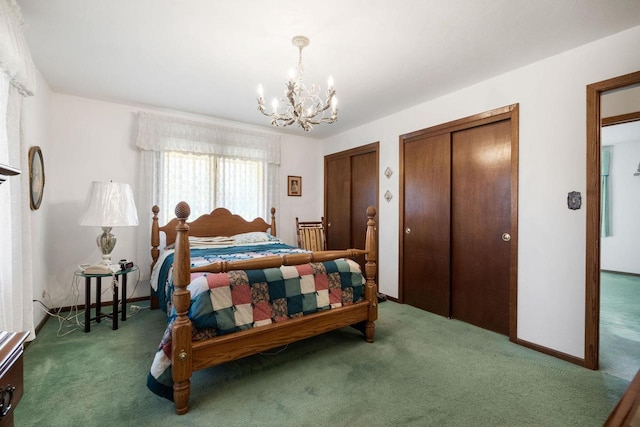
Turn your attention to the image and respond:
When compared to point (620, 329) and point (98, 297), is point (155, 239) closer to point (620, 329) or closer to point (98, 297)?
point (98, 297)

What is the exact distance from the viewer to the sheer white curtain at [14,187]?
175cm

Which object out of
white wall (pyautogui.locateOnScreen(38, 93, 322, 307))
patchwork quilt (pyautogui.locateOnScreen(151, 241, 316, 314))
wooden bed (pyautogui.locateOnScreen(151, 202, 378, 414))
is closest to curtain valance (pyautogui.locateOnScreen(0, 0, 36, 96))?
wooden bed (pyautogui.locateOnScreen(151, 202, 378, 414))

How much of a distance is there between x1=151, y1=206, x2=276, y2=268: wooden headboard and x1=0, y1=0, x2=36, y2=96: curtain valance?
5.83 feet

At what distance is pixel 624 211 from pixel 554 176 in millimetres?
4813

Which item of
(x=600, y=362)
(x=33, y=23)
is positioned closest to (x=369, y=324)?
(x=600, y=362)

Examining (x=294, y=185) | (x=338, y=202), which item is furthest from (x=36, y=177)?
(x=338, y=202)

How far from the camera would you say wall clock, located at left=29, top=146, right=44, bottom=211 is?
2.61 meters

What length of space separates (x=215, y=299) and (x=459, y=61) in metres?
2.72

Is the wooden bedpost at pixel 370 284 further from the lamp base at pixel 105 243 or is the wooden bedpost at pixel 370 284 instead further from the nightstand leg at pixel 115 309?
the lamp base at pixel 105 243

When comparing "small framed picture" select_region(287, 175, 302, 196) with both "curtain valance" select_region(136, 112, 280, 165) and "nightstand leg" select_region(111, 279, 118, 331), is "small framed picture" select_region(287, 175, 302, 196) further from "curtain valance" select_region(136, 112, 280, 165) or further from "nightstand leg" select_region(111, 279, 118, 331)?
"nightstand leg" select_region(111, 279, 118, 331)

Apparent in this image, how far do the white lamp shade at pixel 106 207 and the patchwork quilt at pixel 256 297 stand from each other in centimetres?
104

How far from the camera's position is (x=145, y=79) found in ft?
9.57

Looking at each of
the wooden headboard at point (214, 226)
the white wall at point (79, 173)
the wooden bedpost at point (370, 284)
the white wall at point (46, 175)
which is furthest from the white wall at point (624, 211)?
the white wall at point (46, 175)

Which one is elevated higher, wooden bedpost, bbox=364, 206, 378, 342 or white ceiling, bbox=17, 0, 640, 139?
white ceiling, bbox=17, 0, 640, 139
